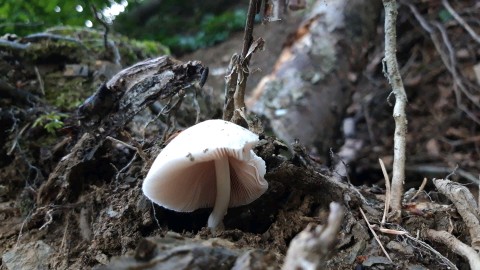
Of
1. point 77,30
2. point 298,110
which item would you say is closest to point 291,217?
point 298,110

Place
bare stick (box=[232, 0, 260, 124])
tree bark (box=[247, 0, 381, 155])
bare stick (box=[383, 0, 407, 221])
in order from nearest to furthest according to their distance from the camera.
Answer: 1. bare stick (box=[383, 0, 407, 221])
2. bare stick (box=[232, 0, 260, 124])
3. tree bark (box=[247, 0, 381, 155])

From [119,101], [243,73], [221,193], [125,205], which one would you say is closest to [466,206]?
[221,193]

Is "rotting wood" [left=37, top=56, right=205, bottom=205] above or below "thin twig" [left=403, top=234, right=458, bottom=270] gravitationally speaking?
above

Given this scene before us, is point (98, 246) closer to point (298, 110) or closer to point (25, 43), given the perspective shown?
point (25, 43)

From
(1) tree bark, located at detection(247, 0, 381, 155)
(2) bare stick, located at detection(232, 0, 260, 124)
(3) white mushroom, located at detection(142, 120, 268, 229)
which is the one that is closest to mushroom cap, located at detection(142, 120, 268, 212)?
(3) white mushroom, located at detection(142, 120, 268, 229)

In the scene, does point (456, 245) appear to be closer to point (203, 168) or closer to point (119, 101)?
point (203, 168)

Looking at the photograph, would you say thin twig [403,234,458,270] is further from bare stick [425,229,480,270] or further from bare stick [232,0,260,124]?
bare stick [232,0,260,124]
